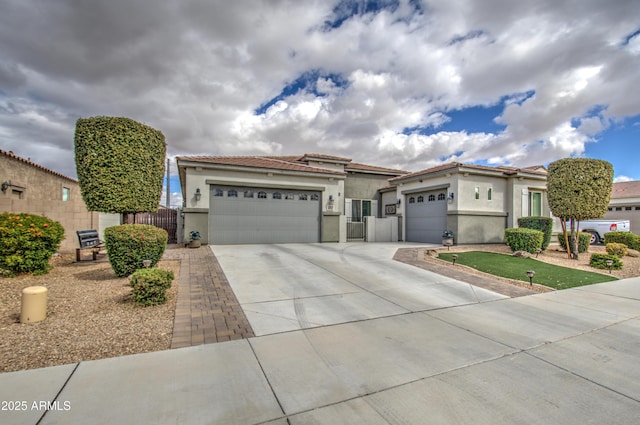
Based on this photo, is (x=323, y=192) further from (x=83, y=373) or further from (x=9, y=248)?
(x=83, y=373)

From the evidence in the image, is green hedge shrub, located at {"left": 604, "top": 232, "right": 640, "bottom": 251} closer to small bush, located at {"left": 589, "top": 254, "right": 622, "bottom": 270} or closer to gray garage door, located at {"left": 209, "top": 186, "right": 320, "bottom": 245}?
small bush, located at {"left": 589, "top": 254, "right": 622, "bottom": 270}

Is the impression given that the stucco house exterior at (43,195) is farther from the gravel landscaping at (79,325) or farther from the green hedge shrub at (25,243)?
the gravel landscaping at (79,325)

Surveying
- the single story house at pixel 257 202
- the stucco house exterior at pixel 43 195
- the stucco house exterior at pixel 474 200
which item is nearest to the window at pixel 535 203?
the stucco house exterior at pixel 474 200

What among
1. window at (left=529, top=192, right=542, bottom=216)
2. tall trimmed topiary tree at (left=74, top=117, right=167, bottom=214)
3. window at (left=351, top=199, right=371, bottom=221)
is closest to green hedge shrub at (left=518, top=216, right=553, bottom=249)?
window at (left=529, top=192, right=542, bottom=216)

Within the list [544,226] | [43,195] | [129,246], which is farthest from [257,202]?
[544,226]

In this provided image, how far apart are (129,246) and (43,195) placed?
44.6ft

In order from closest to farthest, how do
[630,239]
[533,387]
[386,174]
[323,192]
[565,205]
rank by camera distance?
[533,387], [565,205], [630,239], [323,192], [386,174]

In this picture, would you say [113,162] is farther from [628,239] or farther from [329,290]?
[628,239]

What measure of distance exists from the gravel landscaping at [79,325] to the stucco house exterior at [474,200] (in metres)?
13.5

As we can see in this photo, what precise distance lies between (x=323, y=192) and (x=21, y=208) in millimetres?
11382

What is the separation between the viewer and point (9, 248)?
6.44m

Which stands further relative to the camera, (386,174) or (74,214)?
(386,174)

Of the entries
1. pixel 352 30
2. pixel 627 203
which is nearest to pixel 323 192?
pixel 352 30

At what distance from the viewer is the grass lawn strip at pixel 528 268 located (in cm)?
799
